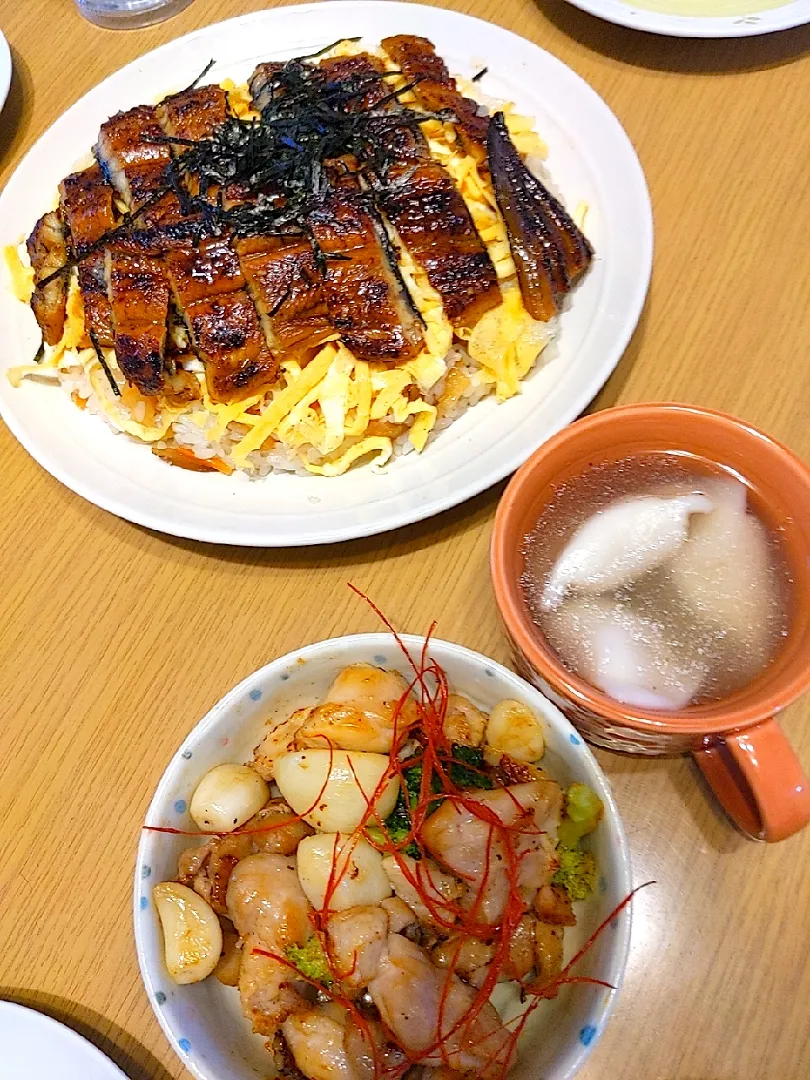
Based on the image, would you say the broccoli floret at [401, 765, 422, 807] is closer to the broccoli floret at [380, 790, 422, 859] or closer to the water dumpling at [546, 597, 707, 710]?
the broccoli floret at [380, 790, 422, 859]

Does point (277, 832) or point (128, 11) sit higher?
point (128, 11)

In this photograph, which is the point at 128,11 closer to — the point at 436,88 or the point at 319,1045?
the point at 436,88

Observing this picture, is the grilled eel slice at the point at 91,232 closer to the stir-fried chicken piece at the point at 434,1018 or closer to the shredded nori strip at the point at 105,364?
the shredded nori strip at the point at 105,364

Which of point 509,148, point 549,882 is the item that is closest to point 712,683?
point 549,882

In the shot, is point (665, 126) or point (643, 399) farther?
point (665, 126)

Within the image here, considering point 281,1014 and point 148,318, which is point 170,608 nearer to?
point 148,318

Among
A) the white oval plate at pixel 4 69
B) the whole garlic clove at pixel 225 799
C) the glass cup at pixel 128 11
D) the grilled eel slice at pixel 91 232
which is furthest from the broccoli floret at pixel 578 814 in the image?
the glass cup at pixel 128 11

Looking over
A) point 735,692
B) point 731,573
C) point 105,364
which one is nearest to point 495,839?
point 735,692
